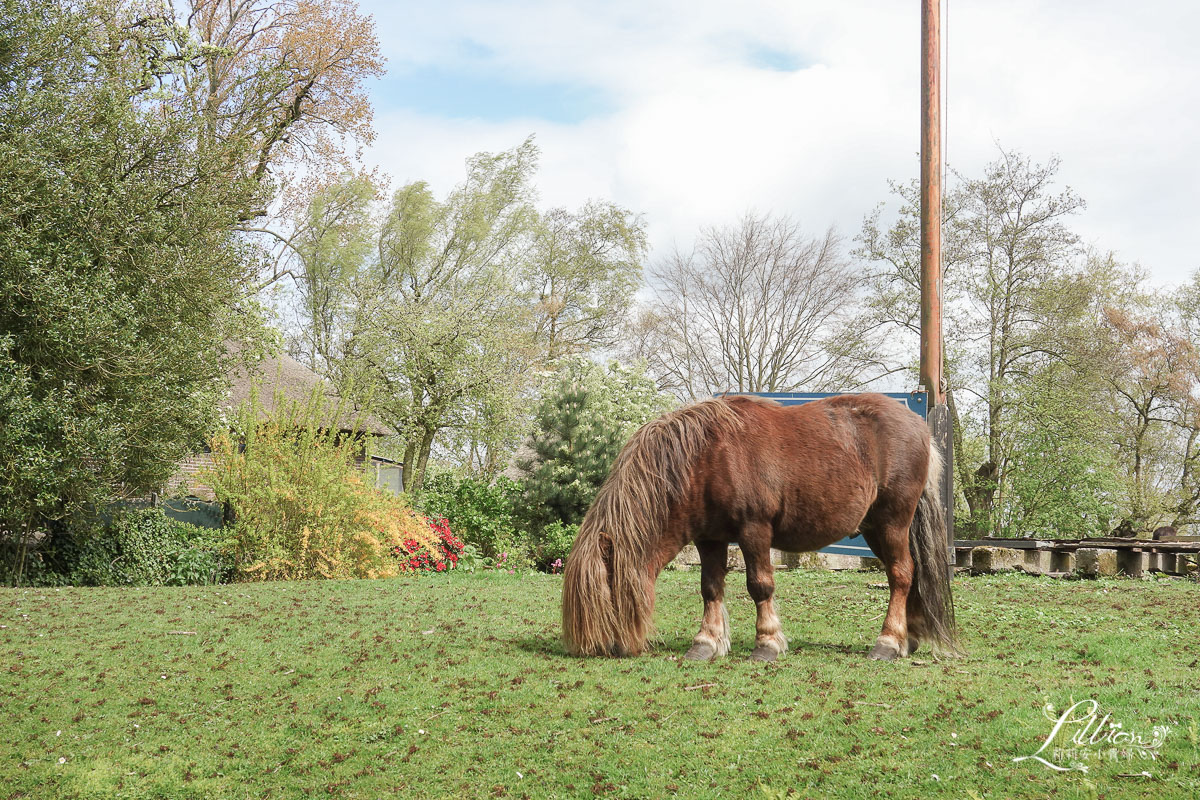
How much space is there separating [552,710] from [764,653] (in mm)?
1717

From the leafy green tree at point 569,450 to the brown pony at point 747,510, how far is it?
9478 millimetres

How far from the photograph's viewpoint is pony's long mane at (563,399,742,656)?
5719mm

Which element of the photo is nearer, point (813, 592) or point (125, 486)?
point (813, 592)

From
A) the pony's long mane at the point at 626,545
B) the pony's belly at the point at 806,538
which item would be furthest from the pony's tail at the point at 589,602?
the pony's belly at the point at 806,538

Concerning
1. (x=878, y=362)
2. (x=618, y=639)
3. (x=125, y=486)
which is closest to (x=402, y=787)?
(x=618, y=639)

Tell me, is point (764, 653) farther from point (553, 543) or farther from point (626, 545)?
point (553, 543)

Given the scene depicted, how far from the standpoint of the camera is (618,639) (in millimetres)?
5812

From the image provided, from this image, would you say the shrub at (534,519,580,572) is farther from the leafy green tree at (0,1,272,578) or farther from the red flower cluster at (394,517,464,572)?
the leafy green tree at (0,1,272,578)

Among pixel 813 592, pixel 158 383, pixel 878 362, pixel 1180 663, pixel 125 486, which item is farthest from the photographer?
pixel 878 362

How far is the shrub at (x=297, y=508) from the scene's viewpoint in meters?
12.5

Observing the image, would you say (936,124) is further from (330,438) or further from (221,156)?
(221,156)

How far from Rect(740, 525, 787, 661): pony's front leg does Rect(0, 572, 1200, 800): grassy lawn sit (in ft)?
0.66

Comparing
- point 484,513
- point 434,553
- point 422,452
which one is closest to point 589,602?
point 434,553

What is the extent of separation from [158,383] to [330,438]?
8.32 feet
